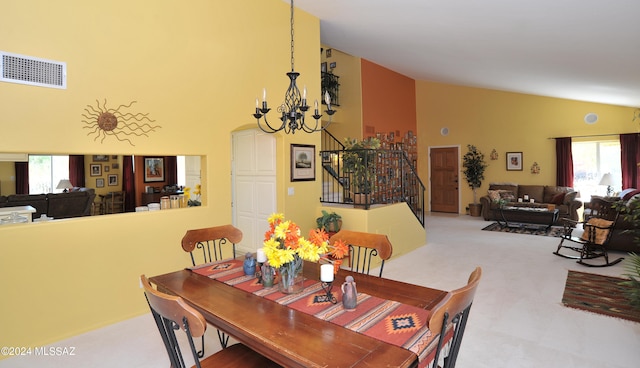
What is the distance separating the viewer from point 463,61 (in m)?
6.49

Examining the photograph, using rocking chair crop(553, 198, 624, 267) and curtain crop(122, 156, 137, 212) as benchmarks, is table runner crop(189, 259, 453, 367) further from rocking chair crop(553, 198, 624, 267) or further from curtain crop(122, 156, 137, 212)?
curtain crop(122, 156, 137, 212)

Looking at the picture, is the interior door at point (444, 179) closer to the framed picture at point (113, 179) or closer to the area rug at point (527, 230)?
the area rug at point (527, 230)

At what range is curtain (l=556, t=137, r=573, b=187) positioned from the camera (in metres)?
8.66

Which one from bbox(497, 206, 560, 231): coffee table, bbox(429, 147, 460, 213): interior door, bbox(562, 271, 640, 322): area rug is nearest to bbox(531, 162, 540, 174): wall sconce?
bbox(497, 206, 560, 231): coffee table

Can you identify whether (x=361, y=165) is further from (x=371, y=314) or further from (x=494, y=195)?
(x=494, y=195)

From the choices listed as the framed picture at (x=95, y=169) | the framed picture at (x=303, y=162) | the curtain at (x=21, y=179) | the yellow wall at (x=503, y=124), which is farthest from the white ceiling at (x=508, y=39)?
the curtain at (x=21, y=179)

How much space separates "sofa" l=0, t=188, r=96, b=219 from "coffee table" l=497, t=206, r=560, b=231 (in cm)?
880

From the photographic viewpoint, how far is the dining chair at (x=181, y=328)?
139 cm

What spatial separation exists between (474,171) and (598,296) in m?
6.29

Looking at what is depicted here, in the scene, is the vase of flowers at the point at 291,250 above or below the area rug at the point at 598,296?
above

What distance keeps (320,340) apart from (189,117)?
3.21 m

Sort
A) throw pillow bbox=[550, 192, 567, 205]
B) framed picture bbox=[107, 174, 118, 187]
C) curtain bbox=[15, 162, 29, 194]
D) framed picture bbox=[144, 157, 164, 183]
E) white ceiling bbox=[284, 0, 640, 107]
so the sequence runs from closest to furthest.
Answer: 1. white ceiling bbox=[284, 0, 640, 107]
2. curtain bbox=[15, 162, 29, 194]
3. throw pillow bbox=[550, 192, 567, 205]
4. framed picture bbox=[107, 174, 118, 187]
5. framed picture bbox=[144, 157, 164, 183]

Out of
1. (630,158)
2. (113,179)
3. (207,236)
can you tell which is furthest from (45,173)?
(630,158)

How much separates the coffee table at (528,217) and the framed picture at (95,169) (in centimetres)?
995
